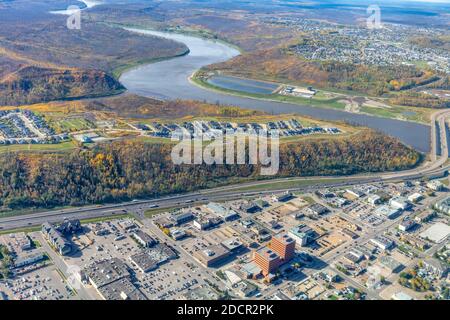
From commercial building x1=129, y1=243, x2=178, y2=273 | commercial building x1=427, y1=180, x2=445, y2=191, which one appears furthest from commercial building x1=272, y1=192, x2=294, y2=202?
commercial building x1=427, y1=180, x2=445, y2=191

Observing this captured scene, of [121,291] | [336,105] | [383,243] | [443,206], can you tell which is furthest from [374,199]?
[336,105]

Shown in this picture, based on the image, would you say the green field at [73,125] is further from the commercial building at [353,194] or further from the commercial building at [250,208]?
the commercial building at [353,194]

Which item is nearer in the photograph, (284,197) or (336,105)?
(284,197)

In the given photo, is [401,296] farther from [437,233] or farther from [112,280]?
[112,280]

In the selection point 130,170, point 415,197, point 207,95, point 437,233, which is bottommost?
point 437,233

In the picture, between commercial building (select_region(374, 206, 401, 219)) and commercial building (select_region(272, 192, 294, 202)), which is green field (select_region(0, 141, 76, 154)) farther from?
commercial building (select_region(374, 206, 401, 219))

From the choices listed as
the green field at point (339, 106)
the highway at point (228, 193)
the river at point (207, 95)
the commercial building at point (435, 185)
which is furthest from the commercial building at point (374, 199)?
the green field at point (339, 106)
